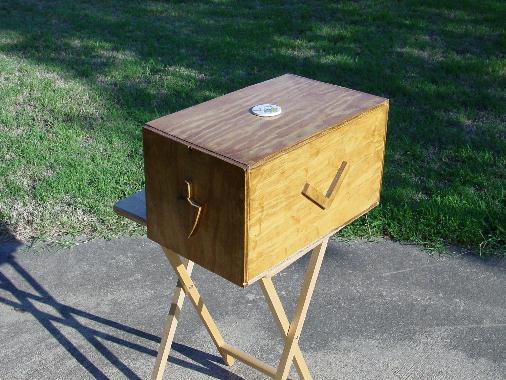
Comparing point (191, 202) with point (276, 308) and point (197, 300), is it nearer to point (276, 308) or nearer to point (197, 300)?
point (276, 308)

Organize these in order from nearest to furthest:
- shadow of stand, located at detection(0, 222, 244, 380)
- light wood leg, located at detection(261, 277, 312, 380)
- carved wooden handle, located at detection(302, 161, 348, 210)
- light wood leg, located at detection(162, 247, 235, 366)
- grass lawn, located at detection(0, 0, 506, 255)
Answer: carved wooden handle, located at detection(302, 161, 348, 210) < light wood leg, located at detection(261, 277, 312, 380) < light wood leg, located at detection(162, 247, 235, 366) < shadow of stand, located at detection(0, 222, 244, 380) < grass lawn, located at detection(0, 0, 506, 255)

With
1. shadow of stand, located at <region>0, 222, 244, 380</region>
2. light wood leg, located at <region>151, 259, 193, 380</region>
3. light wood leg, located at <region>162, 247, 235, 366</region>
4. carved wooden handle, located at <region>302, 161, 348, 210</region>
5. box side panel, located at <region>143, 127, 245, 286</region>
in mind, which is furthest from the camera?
shadow of stand, located at <region>0, 222, 244, 380</region>

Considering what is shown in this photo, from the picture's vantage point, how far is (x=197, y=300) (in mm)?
3371

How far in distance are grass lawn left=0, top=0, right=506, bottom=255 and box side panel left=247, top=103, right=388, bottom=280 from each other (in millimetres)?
1667

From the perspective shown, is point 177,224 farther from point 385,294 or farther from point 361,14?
point 361,14

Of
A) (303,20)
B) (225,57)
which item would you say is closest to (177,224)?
(225,57)

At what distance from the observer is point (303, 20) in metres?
8.10

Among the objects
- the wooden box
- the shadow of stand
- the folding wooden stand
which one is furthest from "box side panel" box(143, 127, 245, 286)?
the shadow of stand

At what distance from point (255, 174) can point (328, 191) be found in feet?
1.35

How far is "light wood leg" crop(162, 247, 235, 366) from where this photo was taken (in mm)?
3147

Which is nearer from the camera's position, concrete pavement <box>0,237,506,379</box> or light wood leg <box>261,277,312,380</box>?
light wood leg <box>261,277,312,380</box>

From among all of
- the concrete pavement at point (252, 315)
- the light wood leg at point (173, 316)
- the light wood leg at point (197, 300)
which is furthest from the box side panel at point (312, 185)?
the concrete pavement at point (252, 315)

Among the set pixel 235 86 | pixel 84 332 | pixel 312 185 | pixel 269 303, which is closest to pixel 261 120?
pixel 312 185

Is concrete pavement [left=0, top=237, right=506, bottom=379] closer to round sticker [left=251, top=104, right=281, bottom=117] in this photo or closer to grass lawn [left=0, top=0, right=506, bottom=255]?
grass lawn [left=0, top=0, right=506, bottom=255]
